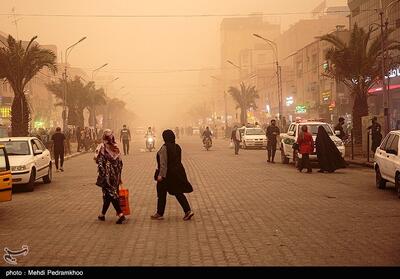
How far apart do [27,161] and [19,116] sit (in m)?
16.7

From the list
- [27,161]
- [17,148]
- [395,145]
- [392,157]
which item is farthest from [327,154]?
[17,148]

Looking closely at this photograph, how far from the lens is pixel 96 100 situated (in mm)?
71625

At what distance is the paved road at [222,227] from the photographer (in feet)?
25.1

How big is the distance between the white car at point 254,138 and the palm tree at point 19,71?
16408mm

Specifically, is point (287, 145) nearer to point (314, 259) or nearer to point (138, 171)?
point (138, 171)

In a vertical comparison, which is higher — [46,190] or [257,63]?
[257,63]

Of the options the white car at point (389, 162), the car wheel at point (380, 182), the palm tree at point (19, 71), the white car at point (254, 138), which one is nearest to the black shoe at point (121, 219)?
the white car at point (389, 162)

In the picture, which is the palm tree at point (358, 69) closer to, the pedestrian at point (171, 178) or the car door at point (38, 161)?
the car door at point (38, 161)

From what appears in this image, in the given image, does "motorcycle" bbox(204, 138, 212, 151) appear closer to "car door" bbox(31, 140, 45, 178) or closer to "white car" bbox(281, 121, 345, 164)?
"white car" bbox(281, 121, 345, 164)

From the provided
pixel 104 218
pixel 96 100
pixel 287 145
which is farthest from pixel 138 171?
pixel 96 100

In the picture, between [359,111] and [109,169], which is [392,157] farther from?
[359,111]

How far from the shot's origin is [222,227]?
10109 mm

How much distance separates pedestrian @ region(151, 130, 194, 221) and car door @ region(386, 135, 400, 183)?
5501 mm
